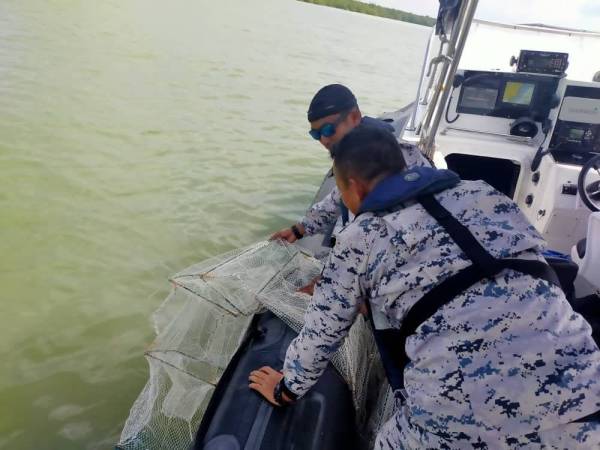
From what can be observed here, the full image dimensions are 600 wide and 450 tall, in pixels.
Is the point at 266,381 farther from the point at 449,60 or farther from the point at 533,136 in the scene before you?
the point at 533,136

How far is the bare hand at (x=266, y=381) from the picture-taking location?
5.90ft

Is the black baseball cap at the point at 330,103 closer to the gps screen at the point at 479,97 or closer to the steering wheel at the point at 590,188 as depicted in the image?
the steering wheel at the point at 590,188

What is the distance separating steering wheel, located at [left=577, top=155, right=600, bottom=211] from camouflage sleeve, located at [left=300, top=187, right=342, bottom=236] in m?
1.55

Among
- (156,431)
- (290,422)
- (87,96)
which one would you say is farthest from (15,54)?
(290,422)

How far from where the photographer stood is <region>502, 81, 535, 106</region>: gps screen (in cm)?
400

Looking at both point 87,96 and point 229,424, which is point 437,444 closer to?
point 229,424

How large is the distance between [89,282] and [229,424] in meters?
2.31

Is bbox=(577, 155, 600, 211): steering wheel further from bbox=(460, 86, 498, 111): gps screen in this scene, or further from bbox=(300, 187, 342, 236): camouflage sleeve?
bbox=(300, 187, 342, 236): camouflage sleeve

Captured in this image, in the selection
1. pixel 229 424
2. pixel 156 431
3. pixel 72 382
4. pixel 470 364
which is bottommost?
pixel 72 382

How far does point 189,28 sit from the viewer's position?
14281 mm

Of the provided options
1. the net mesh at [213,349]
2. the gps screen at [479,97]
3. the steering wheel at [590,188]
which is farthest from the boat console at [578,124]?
the net mesh at [213,349]

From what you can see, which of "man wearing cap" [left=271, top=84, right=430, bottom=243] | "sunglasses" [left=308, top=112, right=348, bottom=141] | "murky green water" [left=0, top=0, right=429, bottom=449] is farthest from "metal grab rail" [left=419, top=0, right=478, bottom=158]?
"murky green water" [left=0, top=0, right=429, bottom=449]

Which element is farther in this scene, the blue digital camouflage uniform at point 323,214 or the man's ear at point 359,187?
the blue digital camouflage uniform at point 323,214

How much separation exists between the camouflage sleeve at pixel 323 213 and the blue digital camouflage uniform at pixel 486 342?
1436mm
